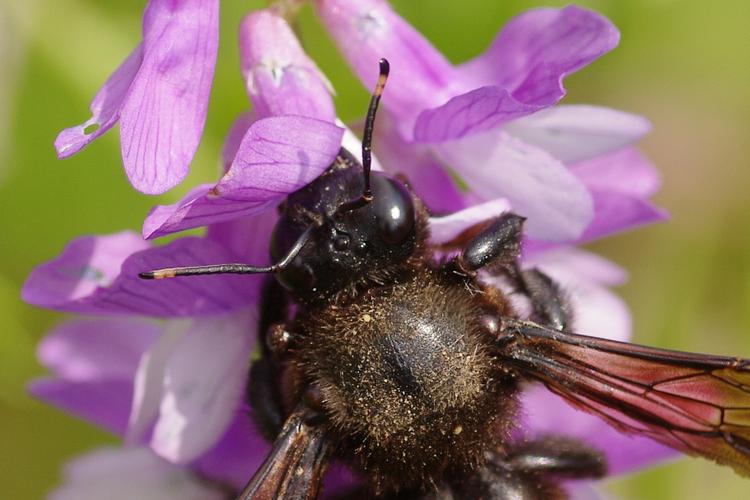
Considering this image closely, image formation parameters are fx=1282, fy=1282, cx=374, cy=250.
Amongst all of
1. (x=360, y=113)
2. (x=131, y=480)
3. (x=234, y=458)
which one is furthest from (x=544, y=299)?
(x=360, y=113)

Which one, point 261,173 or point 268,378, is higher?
point 261,173

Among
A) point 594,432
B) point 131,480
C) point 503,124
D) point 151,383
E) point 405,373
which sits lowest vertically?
point 594,432

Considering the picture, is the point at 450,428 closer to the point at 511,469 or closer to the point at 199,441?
the point at 511,469

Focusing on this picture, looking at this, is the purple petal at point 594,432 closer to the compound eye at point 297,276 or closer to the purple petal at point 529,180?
the purple petal at point 529,180

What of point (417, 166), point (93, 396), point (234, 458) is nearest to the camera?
point (417, 166)

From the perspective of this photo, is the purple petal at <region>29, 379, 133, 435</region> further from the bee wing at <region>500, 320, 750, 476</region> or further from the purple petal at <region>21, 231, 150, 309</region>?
the bee wing at <region>500, 320, 750, 476</region>

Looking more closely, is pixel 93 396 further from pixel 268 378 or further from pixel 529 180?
pixel 529 180

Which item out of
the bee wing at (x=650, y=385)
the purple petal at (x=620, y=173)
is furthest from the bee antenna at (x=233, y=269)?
the purple petal at (x=620, y=173)

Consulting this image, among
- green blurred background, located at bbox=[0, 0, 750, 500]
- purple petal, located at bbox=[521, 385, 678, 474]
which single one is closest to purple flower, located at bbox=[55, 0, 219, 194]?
purple petal, located at bbox=[521, 385, 678, 474]
